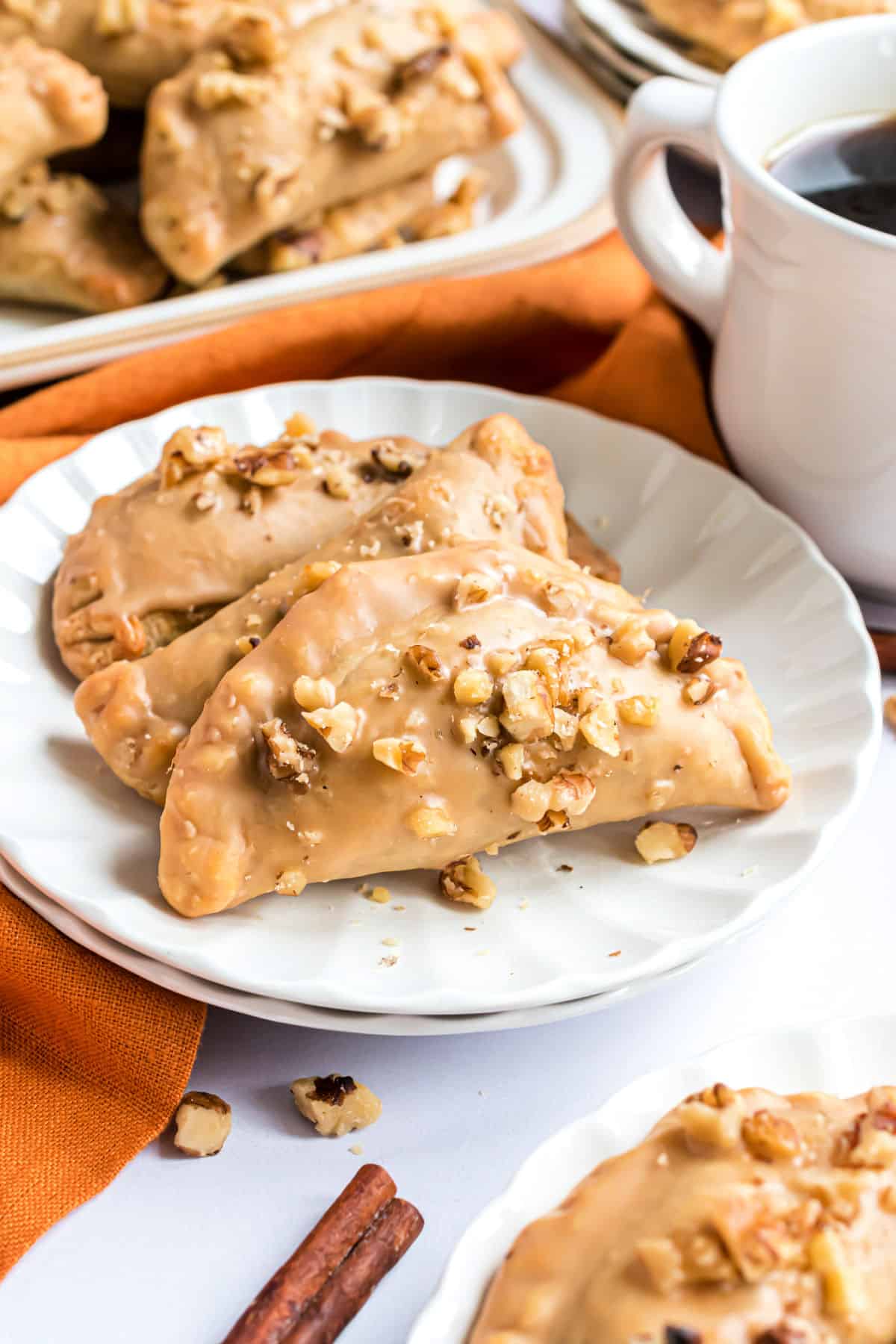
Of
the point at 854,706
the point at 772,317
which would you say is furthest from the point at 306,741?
the point at 772,317

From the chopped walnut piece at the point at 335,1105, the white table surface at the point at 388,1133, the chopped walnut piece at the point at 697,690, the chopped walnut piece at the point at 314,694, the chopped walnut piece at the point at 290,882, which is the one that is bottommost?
the white table surface at the point at 388,1133

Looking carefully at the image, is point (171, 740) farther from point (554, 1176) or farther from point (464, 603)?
point (554, 1176)

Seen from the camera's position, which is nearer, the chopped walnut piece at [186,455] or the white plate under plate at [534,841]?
the white plate under plate at [534,841]

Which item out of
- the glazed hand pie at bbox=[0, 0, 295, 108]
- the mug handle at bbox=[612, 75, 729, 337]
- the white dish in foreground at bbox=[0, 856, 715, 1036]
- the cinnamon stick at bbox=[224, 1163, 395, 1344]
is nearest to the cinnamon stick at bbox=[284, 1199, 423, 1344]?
the cinnamon stick at bbox=[224, 1163, 395, 1344]

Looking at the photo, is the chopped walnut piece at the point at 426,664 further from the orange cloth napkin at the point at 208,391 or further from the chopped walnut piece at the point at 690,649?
the orange cloth napkin at the point at 208,391

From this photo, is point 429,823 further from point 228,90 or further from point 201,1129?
point 228,90

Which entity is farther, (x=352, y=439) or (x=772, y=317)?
(x=352, y=439)

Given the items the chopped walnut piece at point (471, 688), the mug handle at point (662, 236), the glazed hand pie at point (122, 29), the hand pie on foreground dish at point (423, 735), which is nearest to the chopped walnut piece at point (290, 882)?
the hand pie on foreground dish at point (423, 735)
